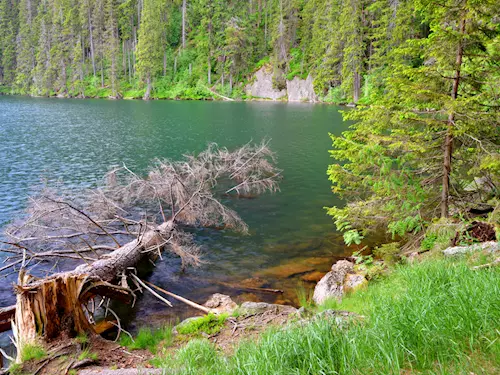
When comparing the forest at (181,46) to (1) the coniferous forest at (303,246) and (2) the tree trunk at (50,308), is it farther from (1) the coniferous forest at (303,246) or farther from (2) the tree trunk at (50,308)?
(2) the tree trunk at (50,308)

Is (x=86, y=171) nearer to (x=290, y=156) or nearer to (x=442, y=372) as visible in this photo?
(x=290, y=156)

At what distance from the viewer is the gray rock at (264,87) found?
6562 cm

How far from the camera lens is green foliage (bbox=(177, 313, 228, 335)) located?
18.5 ft

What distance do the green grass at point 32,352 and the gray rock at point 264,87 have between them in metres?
63.9

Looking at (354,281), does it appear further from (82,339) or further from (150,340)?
(82,339)

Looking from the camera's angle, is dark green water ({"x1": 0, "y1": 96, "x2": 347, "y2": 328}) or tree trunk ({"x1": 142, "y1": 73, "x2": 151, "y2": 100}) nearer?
dark green water ({"x1": 0, "y1": 96, "x2": 347, "y2": 328})

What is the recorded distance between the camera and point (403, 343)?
9.16 ft

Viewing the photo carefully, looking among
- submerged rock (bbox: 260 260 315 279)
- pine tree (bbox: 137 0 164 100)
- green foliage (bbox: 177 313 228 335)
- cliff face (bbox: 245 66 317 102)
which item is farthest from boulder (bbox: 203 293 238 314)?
pine tree (bbox: 137 0 164 100)

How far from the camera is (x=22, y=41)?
81688 millimetres

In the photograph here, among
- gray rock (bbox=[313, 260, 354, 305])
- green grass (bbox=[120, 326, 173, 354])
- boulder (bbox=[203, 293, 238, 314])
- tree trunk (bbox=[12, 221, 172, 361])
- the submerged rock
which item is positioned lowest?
the submerged rock

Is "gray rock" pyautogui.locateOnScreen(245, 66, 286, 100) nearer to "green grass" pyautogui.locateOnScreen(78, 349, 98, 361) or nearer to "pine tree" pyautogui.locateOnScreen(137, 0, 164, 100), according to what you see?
"pine tree" pyautogui.locateOnScreen(137, 0, 164, 100)

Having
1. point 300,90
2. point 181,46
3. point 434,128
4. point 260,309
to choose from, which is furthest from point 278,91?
point 260,309

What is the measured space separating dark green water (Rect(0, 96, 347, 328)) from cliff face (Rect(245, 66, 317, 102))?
23.2 m

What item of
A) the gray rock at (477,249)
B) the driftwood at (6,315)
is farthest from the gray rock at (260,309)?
the driftwood at (6,315)
